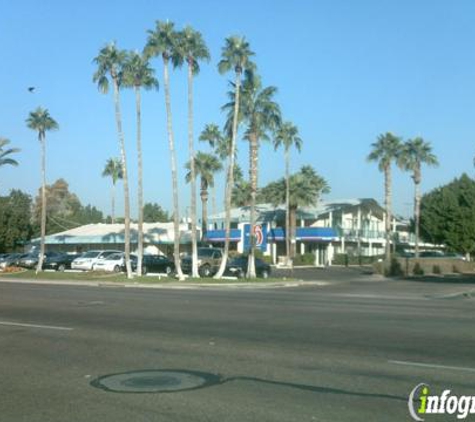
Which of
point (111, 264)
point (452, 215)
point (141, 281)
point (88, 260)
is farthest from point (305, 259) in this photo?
point (141, 281)

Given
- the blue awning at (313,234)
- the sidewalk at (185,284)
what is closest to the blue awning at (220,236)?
the blue awning at (313,234)

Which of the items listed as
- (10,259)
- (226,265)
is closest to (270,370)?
(226,265)

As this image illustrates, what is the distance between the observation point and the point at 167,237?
7631cm

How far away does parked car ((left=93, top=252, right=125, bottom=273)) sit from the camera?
49844mm

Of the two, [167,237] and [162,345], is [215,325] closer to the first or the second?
[162,345]

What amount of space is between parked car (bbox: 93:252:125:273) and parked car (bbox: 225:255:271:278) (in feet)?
27.1

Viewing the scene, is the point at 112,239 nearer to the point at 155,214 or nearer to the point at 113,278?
the point at 113,278

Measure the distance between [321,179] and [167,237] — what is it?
56.8 ft

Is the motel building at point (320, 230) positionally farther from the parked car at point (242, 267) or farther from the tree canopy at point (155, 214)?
the tree canopy at point (155, 214)

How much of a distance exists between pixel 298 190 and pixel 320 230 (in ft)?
22.3

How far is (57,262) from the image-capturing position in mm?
56562

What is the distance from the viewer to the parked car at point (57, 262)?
2217 inches

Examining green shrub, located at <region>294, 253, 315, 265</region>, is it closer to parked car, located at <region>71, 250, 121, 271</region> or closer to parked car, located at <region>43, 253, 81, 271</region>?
parked car, located at <region>43, 253, 81, 271</region>

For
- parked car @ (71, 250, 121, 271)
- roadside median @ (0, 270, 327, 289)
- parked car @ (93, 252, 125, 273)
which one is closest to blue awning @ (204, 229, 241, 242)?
parked car @ (71, 250, 121, 271)
